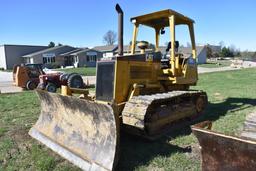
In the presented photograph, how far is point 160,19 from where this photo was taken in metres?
6.86

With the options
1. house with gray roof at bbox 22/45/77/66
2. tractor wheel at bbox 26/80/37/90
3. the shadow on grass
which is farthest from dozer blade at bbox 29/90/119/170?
house with gray roof at bbox 22/45/77/66

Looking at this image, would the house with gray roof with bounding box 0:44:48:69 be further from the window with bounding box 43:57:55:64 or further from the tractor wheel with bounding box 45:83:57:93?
the tractor wheel with bounding box 45:83:57:93

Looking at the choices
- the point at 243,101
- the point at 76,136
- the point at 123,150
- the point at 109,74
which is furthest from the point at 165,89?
the point at 243,101

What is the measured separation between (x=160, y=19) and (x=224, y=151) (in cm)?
469

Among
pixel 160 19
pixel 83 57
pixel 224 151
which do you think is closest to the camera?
pixel 224 151

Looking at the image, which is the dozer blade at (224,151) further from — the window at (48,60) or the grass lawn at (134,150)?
the window at (48,60)

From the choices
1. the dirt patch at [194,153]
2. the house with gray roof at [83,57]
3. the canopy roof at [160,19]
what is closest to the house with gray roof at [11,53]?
the house with gray roof at [83,57]

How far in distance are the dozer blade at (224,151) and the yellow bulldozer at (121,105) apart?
1355 millimetres

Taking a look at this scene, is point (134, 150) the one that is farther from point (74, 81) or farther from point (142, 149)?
point (74, 81)

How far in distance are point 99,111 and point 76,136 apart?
0.83 m

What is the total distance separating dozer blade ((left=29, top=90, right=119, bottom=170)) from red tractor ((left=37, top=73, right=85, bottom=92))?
29.0ft

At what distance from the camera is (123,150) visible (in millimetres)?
4691

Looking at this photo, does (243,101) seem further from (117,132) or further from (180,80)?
(117,132)

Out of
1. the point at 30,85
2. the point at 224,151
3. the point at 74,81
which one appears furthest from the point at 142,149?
the point at 30,85
